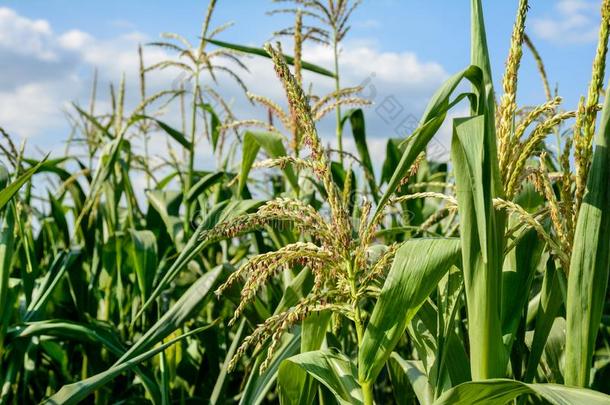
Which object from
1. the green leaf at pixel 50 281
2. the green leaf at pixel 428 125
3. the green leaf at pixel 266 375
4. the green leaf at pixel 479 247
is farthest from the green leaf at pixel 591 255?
the green leaf at pixel 50 281

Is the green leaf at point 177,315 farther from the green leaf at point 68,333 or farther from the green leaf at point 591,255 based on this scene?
the green leaf at point 591,255

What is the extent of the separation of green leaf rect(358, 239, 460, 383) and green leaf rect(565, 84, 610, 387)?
25 cm

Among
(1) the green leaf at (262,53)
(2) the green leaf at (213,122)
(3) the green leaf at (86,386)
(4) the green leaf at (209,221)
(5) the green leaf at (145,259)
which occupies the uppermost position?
(1) the green leaf at (262,53)

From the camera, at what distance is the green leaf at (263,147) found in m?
2.70

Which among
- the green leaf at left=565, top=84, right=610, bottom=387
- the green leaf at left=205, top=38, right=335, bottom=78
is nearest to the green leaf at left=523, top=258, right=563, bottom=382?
the green leaf at left=565, top=84, right=610, bottom=387

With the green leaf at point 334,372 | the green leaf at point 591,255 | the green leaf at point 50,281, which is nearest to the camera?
the green leaf at point 591,255

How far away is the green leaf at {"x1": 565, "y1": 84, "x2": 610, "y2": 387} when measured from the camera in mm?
1550

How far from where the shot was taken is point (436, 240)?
1.61 metres

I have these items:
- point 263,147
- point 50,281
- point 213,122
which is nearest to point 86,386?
point 263,147

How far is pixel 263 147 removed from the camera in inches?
105

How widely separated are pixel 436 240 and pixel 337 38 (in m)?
2.03

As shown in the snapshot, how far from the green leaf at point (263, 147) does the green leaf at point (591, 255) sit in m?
1.30

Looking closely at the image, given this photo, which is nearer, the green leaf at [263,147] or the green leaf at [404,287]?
the green leaf at [404,287]

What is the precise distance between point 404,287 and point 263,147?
1.22 meters
